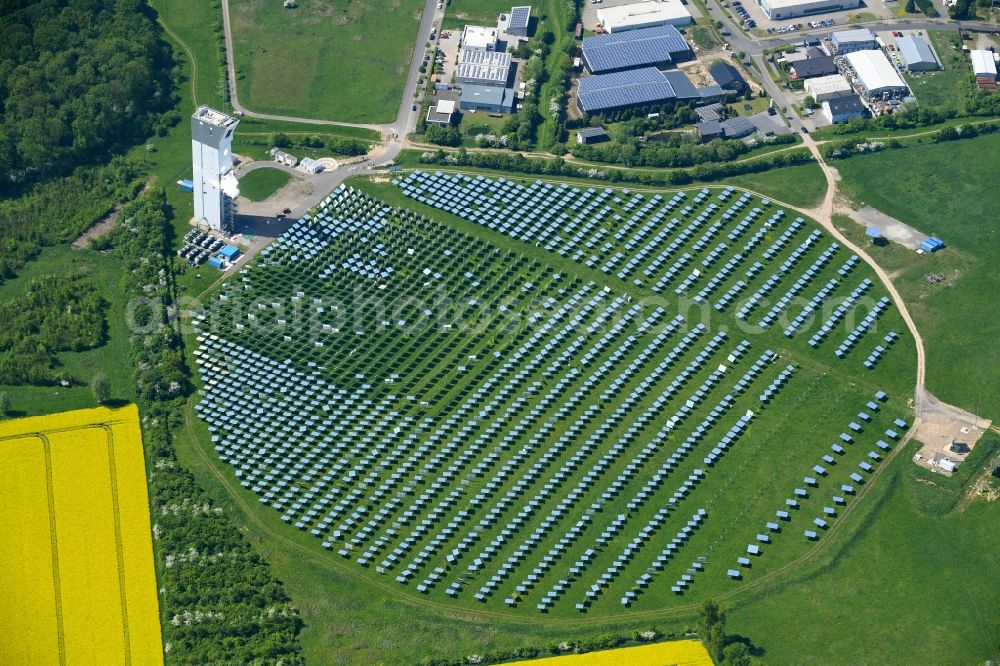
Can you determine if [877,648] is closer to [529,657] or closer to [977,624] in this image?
[977,624]

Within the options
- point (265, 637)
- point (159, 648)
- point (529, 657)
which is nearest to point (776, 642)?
point (529, 657)

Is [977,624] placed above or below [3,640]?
above

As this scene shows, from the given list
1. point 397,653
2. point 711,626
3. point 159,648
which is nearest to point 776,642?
point 711,626

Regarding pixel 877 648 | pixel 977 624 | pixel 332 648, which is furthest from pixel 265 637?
pixel 977 624

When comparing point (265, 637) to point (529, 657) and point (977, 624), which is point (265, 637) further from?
point (977, 624)

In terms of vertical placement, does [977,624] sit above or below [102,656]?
above
